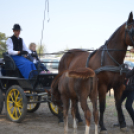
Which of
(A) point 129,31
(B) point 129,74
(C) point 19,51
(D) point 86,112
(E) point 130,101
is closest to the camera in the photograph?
(D) point 86,112

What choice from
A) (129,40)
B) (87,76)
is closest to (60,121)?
(87,76)

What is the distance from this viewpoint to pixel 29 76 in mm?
5629

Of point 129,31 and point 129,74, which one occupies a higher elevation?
point 129,31

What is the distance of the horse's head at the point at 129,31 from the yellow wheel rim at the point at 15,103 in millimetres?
2855

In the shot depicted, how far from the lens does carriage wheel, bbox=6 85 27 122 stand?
215 inches

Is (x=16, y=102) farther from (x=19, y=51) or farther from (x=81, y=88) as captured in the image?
(x=81, y=88)

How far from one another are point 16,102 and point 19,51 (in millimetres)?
1307

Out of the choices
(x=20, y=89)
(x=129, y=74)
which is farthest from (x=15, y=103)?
(x=129, y=74)

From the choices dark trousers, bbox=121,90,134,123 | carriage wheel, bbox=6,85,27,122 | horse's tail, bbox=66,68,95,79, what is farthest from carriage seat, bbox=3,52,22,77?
dark trousers, bbox=121,90,134,123

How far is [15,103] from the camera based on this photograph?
5773mm

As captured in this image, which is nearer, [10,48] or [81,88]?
[81,88]

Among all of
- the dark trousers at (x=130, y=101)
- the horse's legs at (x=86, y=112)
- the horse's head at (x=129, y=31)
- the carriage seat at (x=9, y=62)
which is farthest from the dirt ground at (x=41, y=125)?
the horse's head at (x=129, y=31)

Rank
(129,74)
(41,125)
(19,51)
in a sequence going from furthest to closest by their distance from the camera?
(19,51) → (41,125) → (129,74)

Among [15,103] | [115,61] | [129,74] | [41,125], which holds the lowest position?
[41,125]
